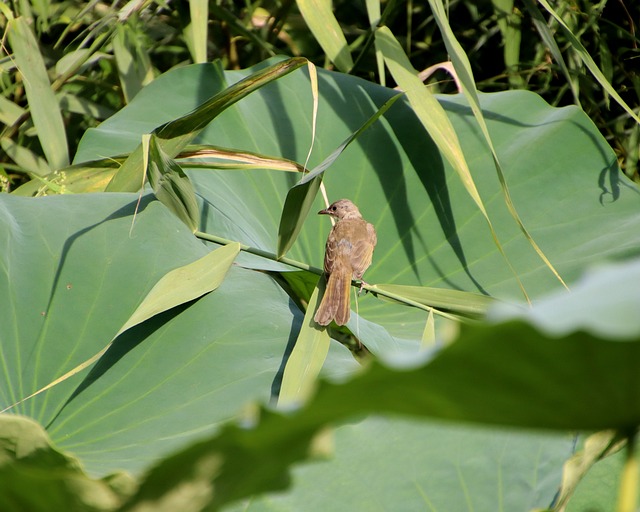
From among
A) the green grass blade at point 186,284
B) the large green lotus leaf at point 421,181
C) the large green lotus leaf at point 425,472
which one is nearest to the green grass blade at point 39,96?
the large green lotus leaf at point 421,181

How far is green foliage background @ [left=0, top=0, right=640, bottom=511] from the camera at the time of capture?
0.44 metres

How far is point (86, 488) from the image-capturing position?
53 cm

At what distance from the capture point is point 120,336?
1811mm

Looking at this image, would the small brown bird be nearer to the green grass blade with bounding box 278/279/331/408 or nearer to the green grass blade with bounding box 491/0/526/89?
the green grass blade with bounding box 278/279/331/408

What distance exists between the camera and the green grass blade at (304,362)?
5.56 ft

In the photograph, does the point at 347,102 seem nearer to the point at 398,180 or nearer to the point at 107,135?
the point at 398,180

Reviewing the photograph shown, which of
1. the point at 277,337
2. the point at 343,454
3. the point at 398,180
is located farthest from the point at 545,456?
the point at 398,180

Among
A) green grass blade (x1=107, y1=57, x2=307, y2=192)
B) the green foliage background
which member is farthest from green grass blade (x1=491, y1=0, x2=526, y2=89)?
green grass blade (x1=107, y1=57, x2=307, y2=192)

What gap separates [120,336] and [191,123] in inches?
24.2

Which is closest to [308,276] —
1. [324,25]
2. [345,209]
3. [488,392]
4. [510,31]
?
[345,209]

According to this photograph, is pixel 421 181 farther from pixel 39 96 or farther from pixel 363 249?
pixel 39 96

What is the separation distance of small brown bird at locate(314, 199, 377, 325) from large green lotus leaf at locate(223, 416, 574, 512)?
119cm

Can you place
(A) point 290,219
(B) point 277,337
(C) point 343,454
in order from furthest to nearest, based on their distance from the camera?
(A) point 290,219 < (B) point 277,337 < (C) point 343,454

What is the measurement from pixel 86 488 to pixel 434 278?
2171 millimetres
